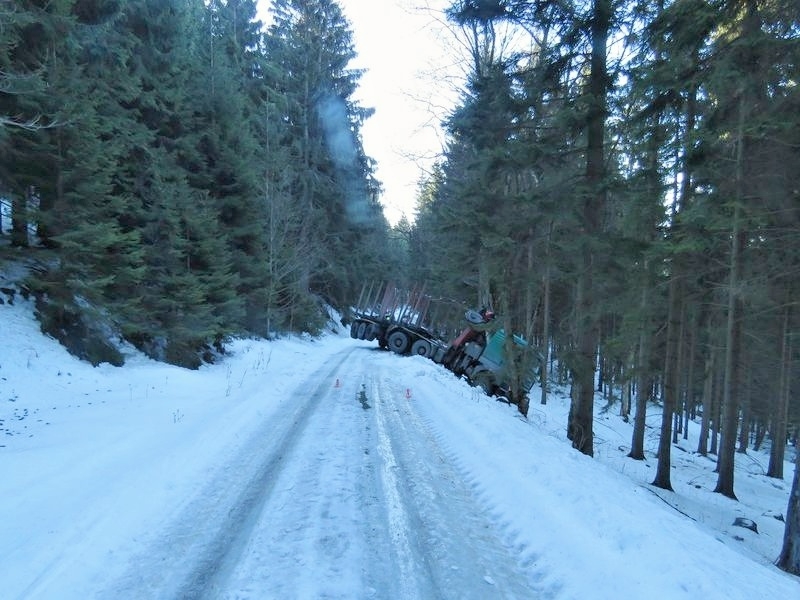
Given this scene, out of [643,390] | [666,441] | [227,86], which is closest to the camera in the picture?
[666,441]

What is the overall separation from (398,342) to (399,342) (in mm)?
61

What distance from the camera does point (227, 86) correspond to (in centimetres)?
1856

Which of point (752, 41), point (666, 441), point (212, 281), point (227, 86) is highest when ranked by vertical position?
point (227, 86)

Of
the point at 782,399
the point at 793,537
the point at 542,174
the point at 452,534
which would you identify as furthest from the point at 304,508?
the point at 782,399

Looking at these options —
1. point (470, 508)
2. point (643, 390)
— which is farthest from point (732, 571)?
point (643, 390)

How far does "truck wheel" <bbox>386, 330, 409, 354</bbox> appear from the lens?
79.7 ft

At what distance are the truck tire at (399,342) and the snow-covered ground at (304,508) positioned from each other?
1482 centimetres

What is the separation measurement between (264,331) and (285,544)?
1860cm

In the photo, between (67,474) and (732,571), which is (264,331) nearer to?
(67,474)

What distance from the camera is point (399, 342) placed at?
80.3ft

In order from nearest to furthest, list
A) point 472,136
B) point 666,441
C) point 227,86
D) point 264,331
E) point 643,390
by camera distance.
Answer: point 666,441
point 472,136
point 643,390
point 227,86
point 264,331

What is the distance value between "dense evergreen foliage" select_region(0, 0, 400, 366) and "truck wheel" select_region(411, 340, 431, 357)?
671cm

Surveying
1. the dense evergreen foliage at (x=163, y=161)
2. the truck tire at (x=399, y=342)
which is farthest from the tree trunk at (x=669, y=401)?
the truck tire at (x=399, y=342)

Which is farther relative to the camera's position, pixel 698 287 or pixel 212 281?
pixel 212 281
